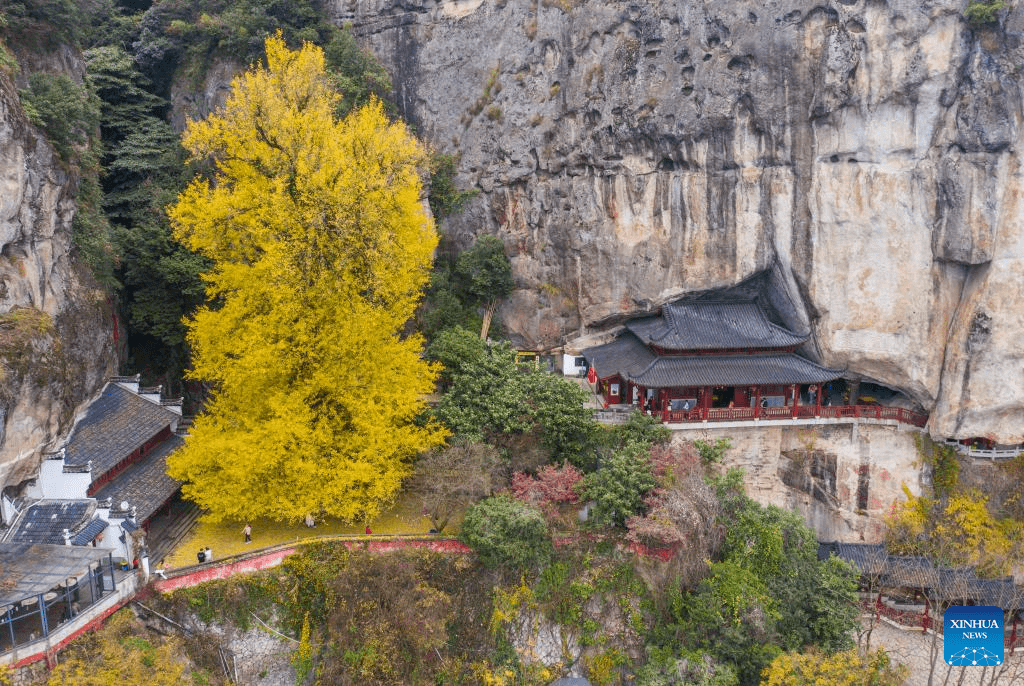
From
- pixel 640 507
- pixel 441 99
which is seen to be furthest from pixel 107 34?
pixel 640 507

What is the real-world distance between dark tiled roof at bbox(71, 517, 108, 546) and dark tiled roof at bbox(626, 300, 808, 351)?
18549 millimetres

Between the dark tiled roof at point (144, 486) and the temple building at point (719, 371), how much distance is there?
50.5ft

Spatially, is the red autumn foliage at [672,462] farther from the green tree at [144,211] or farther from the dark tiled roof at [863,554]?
the green tree at [144,211]

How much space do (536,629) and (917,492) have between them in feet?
53.9

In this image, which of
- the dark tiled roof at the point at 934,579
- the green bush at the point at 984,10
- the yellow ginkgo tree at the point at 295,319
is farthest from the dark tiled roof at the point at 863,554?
the green bush at the point at 984,10

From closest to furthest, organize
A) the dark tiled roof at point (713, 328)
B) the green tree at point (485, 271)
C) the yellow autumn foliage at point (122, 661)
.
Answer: the yellow autumn foliage at point (122, 661), the dark tiled roof at point (713, 328), the green tree at point (485, 271)

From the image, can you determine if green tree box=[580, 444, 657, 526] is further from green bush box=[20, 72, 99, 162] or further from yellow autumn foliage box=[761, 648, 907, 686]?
green bush box=[20, 72, 99, 162]

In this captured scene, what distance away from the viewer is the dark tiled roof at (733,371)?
25.5 m

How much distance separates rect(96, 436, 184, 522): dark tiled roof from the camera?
19.9 metres

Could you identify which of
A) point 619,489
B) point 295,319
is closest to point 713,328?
point 619,489

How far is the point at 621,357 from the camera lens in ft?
91.8

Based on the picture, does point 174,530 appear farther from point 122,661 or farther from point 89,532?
point 122,661

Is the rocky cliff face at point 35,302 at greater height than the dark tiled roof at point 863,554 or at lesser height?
greater

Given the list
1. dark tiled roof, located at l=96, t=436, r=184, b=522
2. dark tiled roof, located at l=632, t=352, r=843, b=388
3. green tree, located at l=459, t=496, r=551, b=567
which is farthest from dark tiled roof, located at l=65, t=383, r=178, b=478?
dark tiled roof, located at l=632, t=352, r=843, b=388
